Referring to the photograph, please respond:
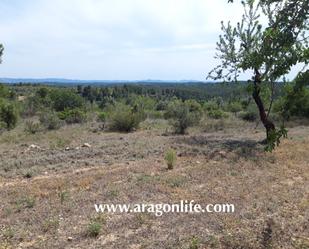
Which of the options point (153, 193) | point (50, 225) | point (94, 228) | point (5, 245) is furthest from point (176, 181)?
point (5, 245)

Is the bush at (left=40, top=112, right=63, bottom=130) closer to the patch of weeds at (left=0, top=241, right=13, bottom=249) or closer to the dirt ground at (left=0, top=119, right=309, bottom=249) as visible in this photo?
the dirt ground at (left=0, top=119, right=309, bottom=249)

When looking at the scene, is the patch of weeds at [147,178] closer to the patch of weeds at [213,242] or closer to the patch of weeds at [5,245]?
the patch of weeds at [213,242]

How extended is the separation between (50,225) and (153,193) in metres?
2.44

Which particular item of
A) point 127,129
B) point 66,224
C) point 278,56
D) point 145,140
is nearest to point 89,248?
point 66,224

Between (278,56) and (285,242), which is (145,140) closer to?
(285,242)

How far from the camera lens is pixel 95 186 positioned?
8.57 metres

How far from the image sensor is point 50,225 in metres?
6.18

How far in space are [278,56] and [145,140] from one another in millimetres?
11466

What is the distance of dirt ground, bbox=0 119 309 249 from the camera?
579 cm

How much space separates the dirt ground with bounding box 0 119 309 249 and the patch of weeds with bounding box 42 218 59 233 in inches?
0.6

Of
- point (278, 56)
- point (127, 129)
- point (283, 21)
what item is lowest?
point (127, 129)

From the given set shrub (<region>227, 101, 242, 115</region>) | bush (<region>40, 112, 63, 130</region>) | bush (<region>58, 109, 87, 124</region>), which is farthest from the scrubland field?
shrub (<region>227, 101, 242, 115</region>)

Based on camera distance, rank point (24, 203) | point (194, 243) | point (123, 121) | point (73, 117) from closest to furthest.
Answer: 1. point (194, 243)
2. point (24, 203)
3. point (123, 121)
4. point (73, 117)

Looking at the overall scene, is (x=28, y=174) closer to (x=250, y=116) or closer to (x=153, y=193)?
(x=153, y=193)
